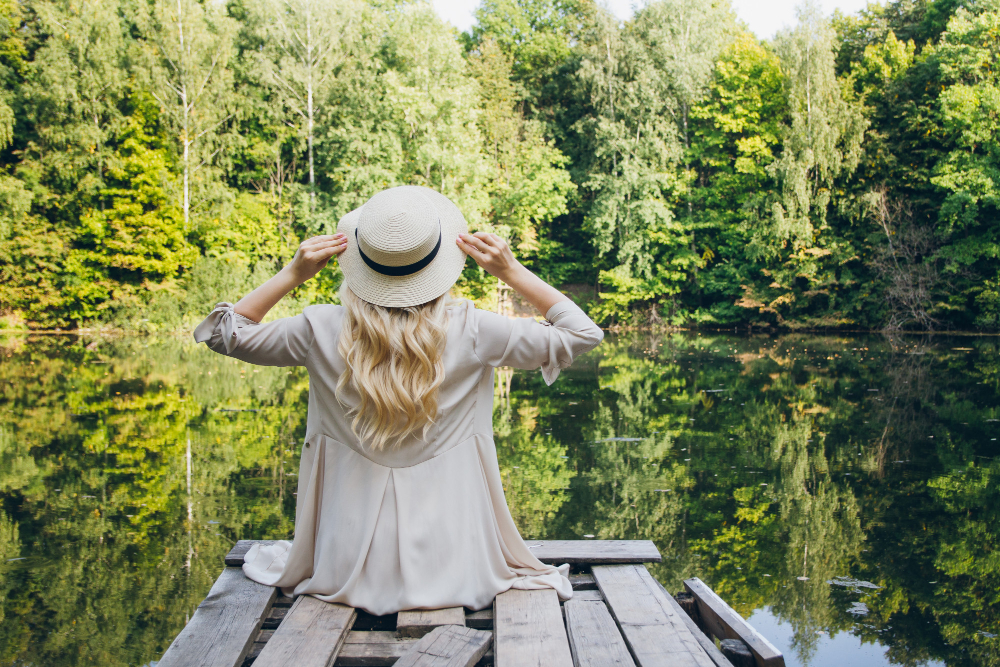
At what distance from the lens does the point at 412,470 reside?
98.3 inches

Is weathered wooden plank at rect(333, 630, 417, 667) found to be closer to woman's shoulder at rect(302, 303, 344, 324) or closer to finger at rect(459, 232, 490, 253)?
woman's shoulder at rect(302, 303, 344, 324)

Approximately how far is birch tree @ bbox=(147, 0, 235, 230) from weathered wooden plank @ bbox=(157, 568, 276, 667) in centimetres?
2447

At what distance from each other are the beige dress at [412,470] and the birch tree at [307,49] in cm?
2577

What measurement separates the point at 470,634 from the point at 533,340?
906 millimetres

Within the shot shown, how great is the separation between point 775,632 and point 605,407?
6.12 m

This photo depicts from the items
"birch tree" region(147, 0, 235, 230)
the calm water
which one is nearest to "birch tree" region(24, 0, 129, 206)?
"birch tree" region(147, 0, 235, 230)

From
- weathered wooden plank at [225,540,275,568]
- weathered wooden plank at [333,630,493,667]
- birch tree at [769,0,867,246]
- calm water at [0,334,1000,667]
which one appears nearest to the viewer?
weathered wooden plank at [333,630,493,667]

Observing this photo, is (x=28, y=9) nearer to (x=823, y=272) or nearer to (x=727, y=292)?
(x=727, y=292)

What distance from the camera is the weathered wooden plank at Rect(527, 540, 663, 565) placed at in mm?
3131

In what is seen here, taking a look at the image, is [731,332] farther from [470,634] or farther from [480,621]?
[470,634]

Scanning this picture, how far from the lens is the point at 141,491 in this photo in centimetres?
585

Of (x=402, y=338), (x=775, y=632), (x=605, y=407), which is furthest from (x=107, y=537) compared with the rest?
(x=605, y=407)

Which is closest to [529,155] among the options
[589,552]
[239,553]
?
[589,552]

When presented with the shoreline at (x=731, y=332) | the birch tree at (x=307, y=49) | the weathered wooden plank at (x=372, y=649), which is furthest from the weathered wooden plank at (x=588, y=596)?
the birch tree at (x=307, y=49)
